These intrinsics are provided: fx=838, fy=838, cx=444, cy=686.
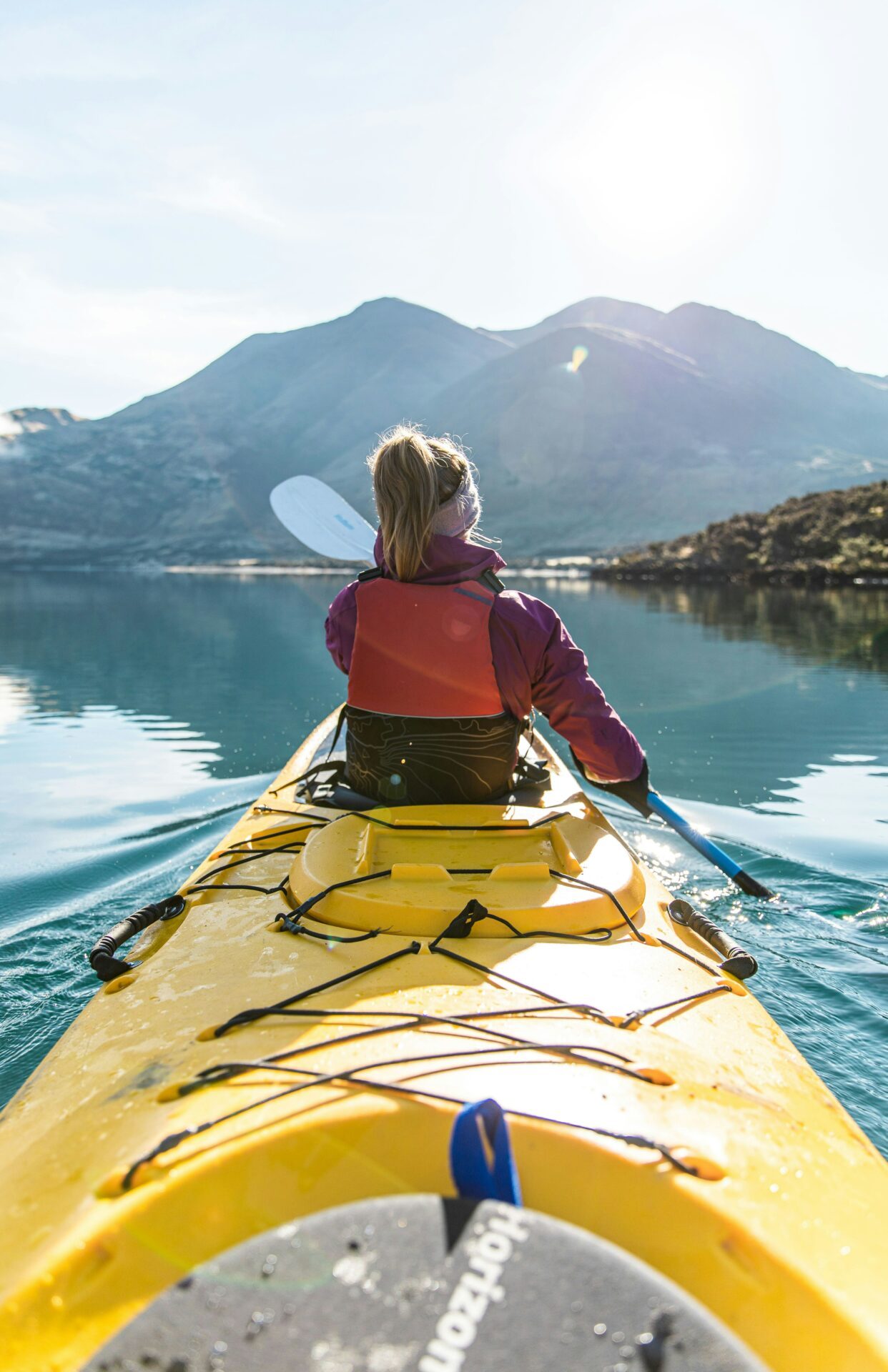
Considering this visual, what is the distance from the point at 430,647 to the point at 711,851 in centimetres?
199

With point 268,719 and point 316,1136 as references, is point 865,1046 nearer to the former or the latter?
point 316,1136

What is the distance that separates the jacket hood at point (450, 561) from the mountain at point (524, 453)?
312ft

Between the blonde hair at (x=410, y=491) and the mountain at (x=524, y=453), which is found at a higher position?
Answer: the mountain at (x=524, y=453)

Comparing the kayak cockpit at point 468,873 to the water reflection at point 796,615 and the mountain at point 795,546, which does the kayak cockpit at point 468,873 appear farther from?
the mountain at point 795,546

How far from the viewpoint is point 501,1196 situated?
1280 mm

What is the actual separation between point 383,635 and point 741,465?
13746 cm

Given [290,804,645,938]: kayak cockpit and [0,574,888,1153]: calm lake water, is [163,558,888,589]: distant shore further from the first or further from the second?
[290,804,645,938]: kayak cockpit

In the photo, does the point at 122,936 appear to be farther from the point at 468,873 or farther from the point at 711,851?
the point at 711,851

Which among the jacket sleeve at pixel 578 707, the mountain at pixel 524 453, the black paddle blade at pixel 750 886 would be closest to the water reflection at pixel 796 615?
the black paddle blade at pixel 750 886

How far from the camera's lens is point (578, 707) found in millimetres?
3342

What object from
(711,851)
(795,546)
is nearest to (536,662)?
(711,851)

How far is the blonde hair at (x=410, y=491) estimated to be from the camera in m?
3.17

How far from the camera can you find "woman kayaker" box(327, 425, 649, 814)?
10.4 feet

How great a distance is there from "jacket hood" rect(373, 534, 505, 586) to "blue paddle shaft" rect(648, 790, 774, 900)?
1612 millimetres
